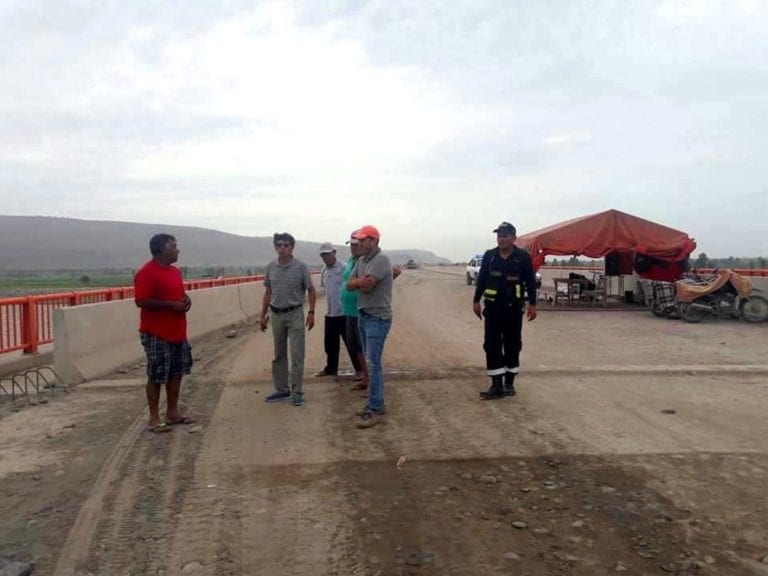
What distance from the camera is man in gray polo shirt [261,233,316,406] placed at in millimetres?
7254

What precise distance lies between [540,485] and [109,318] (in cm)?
676

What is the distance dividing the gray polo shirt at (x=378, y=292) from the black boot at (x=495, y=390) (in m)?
1.43

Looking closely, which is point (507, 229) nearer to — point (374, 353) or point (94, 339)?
point (374, 353)

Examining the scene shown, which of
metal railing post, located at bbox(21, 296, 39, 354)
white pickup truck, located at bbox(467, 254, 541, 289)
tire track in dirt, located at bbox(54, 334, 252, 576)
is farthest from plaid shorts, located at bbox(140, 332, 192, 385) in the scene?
white pickup truck, located at bbox(467, 254, 541, 289)

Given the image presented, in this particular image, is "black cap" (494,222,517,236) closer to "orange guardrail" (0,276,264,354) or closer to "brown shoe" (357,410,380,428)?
"brown shoe" (357,410,380,428)

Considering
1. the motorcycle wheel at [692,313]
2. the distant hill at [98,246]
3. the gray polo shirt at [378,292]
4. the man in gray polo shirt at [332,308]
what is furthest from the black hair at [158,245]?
the distant hill at [98,246]

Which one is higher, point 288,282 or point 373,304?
point 288,282

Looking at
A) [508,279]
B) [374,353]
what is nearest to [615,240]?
[508,279]

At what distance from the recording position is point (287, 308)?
7305 millimetres

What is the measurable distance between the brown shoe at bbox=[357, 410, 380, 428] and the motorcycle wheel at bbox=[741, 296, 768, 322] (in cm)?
1235

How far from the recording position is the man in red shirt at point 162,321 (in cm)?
625

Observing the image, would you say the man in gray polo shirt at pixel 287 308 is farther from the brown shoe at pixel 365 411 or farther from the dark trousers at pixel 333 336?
the dark trousers at pixel 333 336

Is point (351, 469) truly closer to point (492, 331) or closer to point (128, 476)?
point (128, 476)

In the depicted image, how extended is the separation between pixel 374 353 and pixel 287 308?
1.20m
